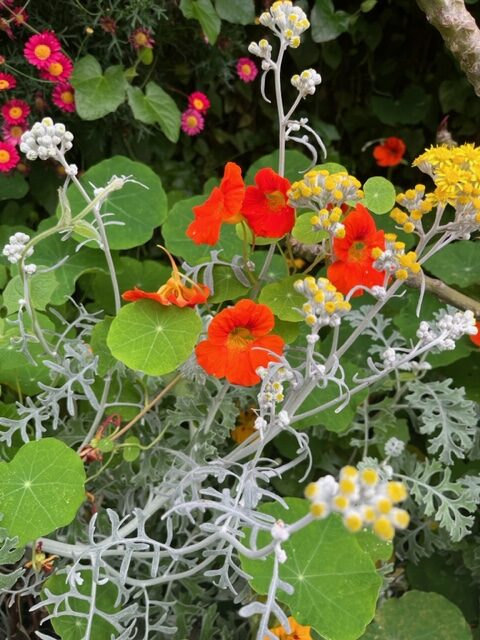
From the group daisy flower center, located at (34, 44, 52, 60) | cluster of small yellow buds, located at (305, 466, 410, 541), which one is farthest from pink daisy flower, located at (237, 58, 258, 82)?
cluster of small yellow buds, located at (305, 466, 410, 541)

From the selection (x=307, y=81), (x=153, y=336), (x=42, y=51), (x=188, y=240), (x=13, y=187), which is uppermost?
(x=307, y=81)

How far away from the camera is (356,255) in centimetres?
100

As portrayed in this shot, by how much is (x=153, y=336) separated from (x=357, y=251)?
0.34m

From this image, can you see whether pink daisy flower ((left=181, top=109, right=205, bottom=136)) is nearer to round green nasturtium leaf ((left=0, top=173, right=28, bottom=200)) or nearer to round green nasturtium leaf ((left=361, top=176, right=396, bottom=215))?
round green nasturtium leaf ((left=0, top=173, right=28, bottom=200))

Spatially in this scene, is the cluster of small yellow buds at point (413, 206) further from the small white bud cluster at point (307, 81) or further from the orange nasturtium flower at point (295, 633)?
the orange nasturtium flower at point (295, 633)

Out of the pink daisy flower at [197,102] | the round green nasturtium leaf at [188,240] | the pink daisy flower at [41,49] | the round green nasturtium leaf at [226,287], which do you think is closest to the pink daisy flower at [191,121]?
the pink daisy flower at [197,102]

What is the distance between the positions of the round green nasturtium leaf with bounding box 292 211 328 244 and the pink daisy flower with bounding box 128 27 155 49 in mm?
737

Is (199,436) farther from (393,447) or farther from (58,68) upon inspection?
(58,68)

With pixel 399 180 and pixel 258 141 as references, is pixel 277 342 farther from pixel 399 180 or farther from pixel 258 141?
pixel 399 180

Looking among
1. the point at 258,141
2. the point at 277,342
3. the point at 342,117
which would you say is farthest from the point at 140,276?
the point at 342,117

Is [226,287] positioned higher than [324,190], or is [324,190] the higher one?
[324,190]

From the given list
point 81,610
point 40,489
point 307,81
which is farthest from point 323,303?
point 81,610

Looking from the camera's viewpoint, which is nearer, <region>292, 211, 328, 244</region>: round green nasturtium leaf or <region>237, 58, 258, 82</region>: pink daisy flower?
<region>292, 211, 328, 244</region>: round green nasturtium leaf

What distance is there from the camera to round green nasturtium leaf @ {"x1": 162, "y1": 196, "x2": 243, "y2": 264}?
57.7 inches
